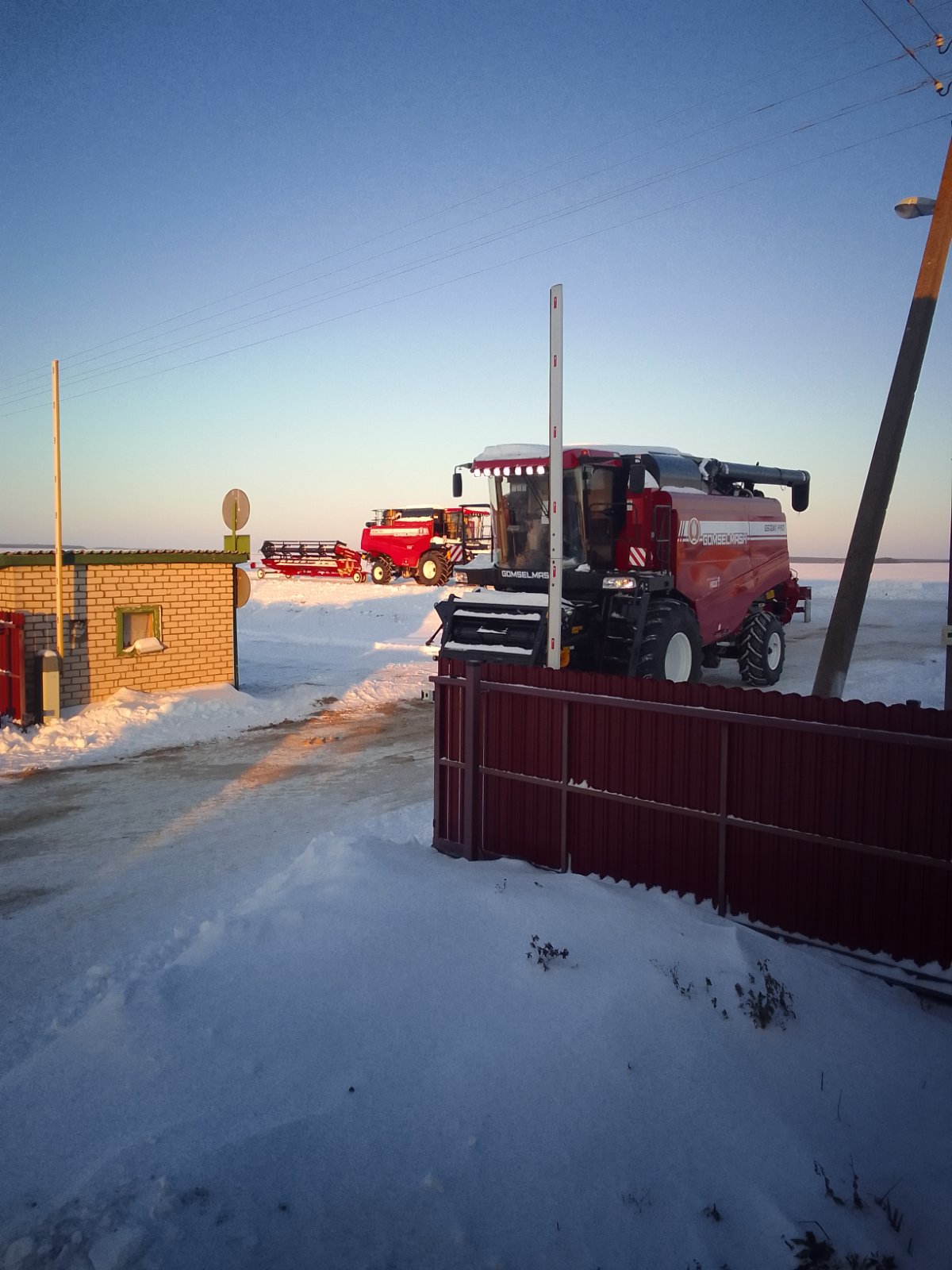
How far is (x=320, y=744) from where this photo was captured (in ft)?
A: 40.5

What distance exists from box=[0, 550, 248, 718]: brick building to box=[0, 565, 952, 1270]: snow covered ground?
22.9ft

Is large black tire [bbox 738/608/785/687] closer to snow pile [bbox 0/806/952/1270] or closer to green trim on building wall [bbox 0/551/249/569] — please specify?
green trim on building wall [bbox 0/551/249/569]

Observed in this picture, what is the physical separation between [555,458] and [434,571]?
1162 inches

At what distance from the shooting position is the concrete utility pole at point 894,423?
932 cm

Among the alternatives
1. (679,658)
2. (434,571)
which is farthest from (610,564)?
(434,571)

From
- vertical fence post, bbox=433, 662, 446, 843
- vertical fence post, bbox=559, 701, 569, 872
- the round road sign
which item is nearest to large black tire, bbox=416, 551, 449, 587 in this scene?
the round road sign

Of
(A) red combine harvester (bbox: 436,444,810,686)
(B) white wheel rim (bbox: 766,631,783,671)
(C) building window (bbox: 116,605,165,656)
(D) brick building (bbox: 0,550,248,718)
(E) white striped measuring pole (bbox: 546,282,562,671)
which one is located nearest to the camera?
(E) white striped measuring pole (bbox: 546,282,562,671)

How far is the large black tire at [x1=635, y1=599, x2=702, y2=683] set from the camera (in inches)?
468

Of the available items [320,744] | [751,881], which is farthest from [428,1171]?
[320,744]

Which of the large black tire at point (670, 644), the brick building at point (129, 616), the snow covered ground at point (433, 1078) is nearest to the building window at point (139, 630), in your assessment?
the brick building at point (129, 616)

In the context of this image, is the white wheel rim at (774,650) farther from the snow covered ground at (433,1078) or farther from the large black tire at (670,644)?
the snow covered ground at (433,1078)

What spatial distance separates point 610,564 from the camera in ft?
42.1

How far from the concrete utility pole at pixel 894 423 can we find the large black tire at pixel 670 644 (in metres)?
2.51

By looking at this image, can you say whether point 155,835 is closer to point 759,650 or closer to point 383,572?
point 759,650
